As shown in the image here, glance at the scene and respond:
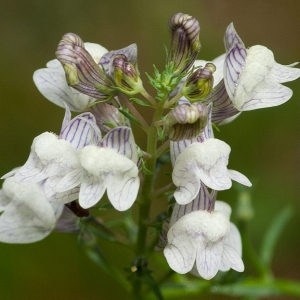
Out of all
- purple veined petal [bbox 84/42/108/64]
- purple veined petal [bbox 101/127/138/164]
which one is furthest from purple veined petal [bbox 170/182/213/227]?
purple veined petal [bbox 84/42/108/64]

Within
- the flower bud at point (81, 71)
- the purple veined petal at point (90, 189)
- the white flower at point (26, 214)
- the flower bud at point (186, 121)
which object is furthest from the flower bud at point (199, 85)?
the white flower at point (26, 214)

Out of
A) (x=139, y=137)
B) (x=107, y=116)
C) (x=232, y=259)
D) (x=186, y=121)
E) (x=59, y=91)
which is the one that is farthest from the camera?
(x=139, y=137)

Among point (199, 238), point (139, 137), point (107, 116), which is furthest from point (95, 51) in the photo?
point (139, 137)

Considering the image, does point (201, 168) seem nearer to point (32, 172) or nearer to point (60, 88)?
point (32, 172)

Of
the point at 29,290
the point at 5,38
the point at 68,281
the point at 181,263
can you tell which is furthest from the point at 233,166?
the point at 181,263

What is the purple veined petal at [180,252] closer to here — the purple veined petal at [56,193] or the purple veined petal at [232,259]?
the purple veined petal at [232,259]

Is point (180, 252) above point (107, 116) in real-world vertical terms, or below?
below

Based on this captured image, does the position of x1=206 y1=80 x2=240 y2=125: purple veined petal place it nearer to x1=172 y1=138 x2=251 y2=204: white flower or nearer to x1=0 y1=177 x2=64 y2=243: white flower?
x1=172 y1=138 x2=251 y2=204: white flower

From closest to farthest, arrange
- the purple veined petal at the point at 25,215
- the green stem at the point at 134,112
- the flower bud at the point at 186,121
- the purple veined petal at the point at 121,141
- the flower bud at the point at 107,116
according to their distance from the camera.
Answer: the flower bud at the point at 186,121 → the purple veined petal at the point at 121,141 → the green stem at the point at 134,112 → the flower bud at the point at 107,116 → the purple veined petal at the point at 25,215
